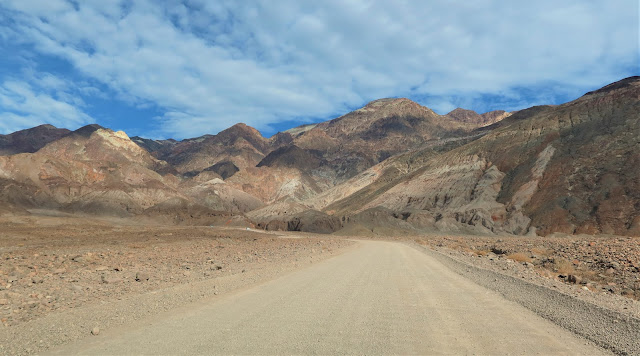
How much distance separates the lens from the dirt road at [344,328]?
6199 millimetres

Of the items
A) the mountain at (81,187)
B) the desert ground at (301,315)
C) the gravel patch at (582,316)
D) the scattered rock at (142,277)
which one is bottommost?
the scattered rock at (142,277)

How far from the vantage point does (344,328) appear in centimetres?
729

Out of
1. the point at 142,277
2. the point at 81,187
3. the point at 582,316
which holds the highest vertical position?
the point at 81,187


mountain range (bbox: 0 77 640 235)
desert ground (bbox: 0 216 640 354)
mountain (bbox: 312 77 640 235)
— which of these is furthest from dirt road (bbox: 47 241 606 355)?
mountain (bbox: 312 77 640 235)

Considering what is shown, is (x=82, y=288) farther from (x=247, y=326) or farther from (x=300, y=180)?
(x=300, y=180)

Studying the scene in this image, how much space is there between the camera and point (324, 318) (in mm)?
8039

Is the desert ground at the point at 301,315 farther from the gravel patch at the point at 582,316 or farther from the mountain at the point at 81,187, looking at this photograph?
the mountain at the point at 81,187

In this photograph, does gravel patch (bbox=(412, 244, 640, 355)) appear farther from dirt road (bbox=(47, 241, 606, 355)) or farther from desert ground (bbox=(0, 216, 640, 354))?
dirt road (bbox=(47, 241, 606, 355))

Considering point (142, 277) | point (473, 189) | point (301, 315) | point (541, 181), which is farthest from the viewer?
point (473, 189)

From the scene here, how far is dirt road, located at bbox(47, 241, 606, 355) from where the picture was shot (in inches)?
244

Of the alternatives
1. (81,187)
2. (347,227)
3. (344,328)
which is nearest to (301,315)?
(344,328)

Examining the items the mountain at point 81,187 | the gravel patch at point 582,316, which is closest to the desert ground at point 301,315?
the gravel patch at point 582,316

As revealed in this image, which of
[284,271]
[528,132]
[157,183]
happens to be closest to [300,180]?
[157,183]

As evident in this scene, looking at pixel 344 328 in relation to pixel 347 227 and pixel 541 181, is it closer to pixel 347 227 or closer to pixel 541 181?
pixel 347 227
